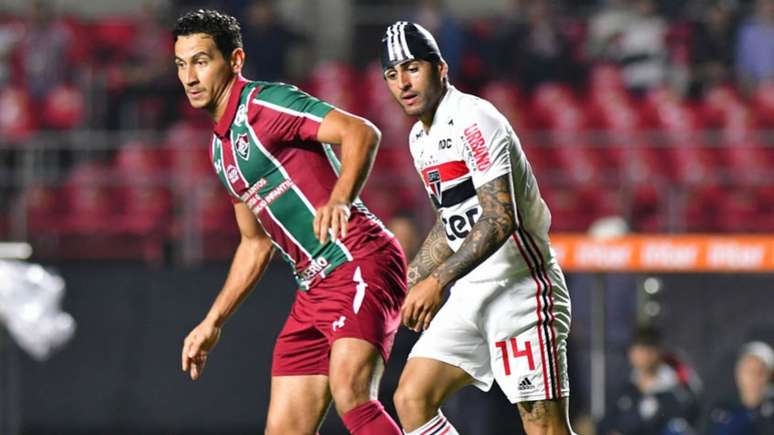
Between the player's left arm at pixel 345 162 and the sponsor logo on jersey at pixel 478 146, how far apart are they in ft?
1.13

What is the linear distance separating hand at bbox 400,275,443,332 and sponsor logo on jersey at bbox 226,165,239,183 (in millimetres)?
1082

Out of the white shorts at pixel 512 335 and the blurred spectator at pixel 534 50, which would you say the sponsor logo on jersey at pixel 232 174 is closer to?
the white shorts at pixel 512 335

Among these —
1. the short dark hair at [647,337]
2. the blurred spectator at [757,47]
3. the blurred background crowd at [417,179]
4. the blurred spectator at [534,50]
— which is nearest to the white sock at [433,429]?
the blurred background crowd at [417,179]

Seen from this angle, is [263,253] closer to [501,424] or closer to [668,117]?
[501,424]

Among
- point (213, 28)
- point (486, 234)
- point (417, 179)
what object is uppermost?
point (213, 28)

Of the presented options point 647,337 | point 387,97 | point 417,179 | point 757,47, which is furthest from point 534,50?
point 647,337

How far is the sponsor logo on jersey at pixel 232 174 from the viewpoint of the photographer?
5891 millimetres

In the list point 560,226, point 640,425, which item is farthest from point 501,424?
point 560,226

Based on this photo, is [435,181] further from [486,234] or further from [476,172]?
[486,234]

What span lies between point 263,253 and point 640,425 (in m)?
4.38

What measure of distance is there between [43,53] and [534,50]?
4.96m

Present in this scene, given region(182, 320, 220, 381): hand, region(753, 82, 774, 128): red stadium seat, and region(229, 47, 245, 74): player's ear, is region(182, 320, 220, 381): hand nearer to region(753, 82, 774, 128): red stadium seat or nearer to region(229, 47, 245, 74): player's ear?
region(229, 47, 245, 74): player's ear

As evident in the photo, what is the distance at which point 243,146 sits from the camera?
581 centimetres

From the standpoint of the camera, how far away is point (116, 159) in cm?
1409
